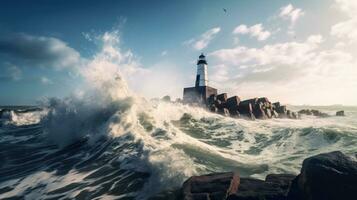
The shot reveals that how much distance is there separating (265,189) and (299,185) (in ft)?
2.23

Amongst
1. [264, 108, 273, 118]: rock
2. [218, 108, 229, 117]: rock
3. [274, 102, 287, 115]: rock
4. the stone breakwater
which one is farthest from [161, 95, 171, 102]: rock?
[274, 102, 287, 115]: rock

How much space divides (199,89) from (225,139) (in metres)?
20.6

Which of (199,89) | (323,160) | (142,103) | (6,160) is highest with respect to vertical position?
(199,89)

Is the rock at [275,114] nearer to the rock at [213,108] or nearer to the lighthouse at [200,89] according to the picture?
the rock at [213,108]

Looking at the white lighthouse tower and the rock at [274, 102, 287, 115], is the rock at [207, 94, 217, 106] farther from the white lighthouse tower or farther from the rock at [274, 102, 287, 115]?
the rock at [274, 102, 287, 115]

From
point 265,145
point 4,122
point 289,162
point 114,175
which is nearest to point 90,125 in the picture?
point 114,175

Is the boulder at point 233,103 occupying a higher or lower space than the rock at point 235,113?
higher

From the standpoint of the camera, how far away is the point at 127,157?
1040cm

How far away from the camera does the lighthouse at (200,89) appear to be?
3431 centimetres

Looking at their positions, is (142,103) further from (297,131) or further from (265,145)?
(297,131)

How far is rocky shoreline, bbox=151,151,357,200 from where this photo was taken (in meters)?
5.56

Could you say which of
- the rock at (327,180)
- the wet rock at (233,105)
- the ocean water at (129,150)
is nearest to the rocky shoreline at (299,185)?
the rock at (327,180)

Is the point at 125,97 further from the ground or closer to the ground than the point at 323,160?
further from the ground

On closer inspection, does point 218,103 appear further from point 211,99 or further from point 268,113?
point 268,113
